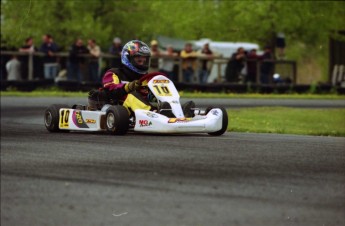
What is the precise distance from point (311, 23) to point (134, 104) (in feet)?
118

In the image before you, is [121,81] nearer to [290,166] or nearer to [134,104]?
[290,166]

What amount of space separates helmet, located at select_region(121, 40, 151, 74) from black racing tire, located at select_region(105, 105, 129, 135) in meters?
2.72

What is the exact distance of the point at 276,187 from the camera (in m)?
6.22

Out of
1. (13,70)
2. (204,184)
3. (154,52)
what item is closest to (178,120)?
(154,52)

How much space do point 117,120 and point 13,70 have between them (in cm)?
1405

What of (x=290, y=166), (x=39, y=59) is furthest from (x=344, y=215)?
(x=39, y=59)

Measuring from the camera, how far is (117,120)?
11414 mm

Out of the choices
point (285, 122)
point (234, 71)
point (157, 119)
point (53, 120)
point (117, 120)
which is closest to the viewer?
point (53, 120)

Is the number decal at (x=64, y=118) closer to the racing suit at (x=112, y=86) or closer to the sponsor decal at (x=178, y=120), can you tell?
the racing suit at (x=112, y=86)

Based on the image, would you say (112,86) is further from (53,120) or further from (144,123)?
(144,123)

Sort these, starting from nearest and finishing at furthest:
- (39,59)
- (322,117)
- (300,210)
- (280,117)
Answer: (300,210) → (280,117) → (322,117) → (39,59)

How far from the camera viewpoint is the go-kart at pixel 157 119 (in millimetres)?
10539

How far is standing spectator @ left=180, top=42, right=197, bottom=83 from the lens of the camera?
1373cm

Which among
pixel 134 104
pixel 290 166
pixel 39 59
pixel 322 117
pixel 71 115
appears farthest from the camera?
pixel 39 59
